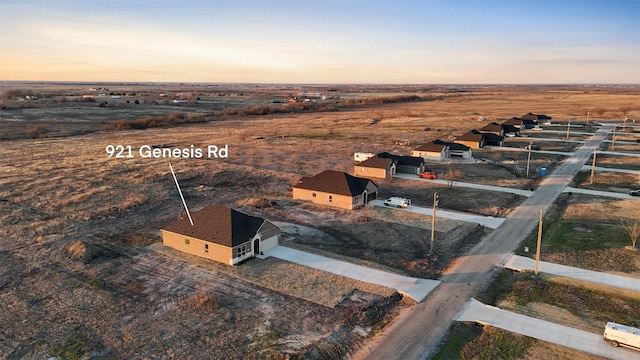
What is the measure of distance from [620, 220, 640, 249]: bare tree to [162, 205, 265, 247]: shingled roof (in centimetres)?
3120

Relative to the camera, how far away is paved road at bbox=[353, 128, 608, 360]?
2467cm

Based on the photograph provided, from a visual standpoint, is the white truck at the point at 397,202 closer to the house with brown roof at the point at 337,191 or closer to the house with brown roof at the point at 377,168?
the house with brown roof at the point at 337,191

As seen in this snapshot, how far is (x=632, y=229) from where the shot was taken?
40.6 meters

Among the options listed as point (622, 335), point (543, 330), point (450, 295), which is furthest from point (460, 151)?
point (622, 335)

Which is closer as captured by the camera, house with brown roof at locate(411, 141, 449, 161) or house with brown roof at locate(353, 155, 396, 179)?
house with brown roof at locate(353, 155, 396, 179)

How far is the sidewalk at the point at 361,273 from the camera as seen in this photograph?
31297mm

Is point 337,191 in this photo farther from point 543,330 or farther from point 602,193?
point 602,193

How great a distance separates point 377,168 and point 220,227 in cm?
3311

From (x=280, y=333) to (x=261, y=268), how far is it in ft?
30.9

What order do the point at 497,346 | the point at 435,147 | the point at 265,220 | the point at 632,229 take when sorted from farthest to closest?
the point at 435,147 < the point at 632,229 < the point at 265,220 < the point at 497,346

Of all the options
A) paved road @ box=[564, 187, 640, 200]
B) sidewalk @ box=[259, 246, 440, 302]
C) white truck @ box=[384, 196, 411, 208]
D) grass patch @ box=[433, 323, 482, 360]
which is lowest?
grass patch @ box=[433, 323, 482, 360]

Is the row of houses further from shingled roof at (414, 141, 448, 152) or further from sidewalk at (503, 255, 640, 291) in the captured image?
sidewalk at (503, 255, 640, 291)

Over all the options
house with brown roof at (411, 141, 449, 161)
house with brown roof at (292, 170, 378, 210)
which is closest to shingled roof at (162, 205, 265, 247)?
house with brown roof at (292, 170, 378, 210)

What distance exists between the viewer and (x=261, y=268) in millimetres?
34844
